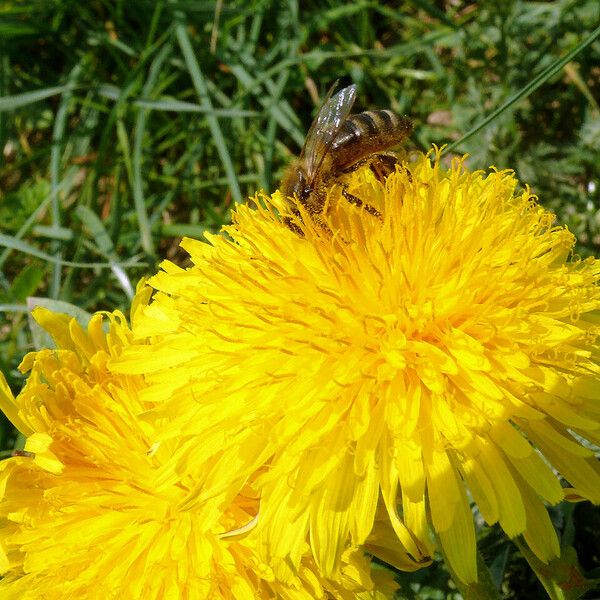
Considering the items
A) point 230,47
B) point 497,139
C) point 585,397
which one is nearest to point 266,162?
point 230,47

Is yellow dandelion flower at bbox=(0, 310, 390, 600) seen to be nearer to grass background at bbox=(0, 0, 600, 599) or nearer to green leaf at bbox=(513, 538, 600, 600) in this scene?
green leaf at bbox=(513, 538, 600, 600)

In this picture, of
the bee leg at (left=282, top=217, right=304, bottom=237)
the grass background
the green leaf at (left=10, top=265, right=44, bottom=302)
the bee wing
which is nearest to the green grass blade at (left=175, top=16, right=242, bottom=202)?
the grass background

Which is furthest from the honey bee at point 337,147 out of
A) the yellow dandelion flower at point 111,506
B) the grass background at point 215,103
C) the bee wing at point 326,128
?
the grass background at point 215,103

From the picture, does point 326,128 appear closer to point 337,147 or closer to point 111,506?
point 337,147

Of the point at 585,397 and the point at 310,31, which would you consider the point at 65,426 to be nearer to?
the point at 585,397

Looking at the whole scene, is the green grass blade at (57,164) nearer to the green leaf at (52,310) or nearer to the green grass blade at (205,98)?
the green grass blade at (205,98)

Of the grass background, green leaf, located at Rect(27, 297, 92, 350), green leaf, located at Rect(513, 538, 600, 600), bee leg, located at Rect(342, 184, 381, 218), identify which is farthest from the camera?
the grass background

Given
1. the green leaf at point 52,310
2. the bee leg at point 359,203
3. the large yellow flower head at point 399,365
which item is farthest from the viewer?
the green leaf at point 52,310
